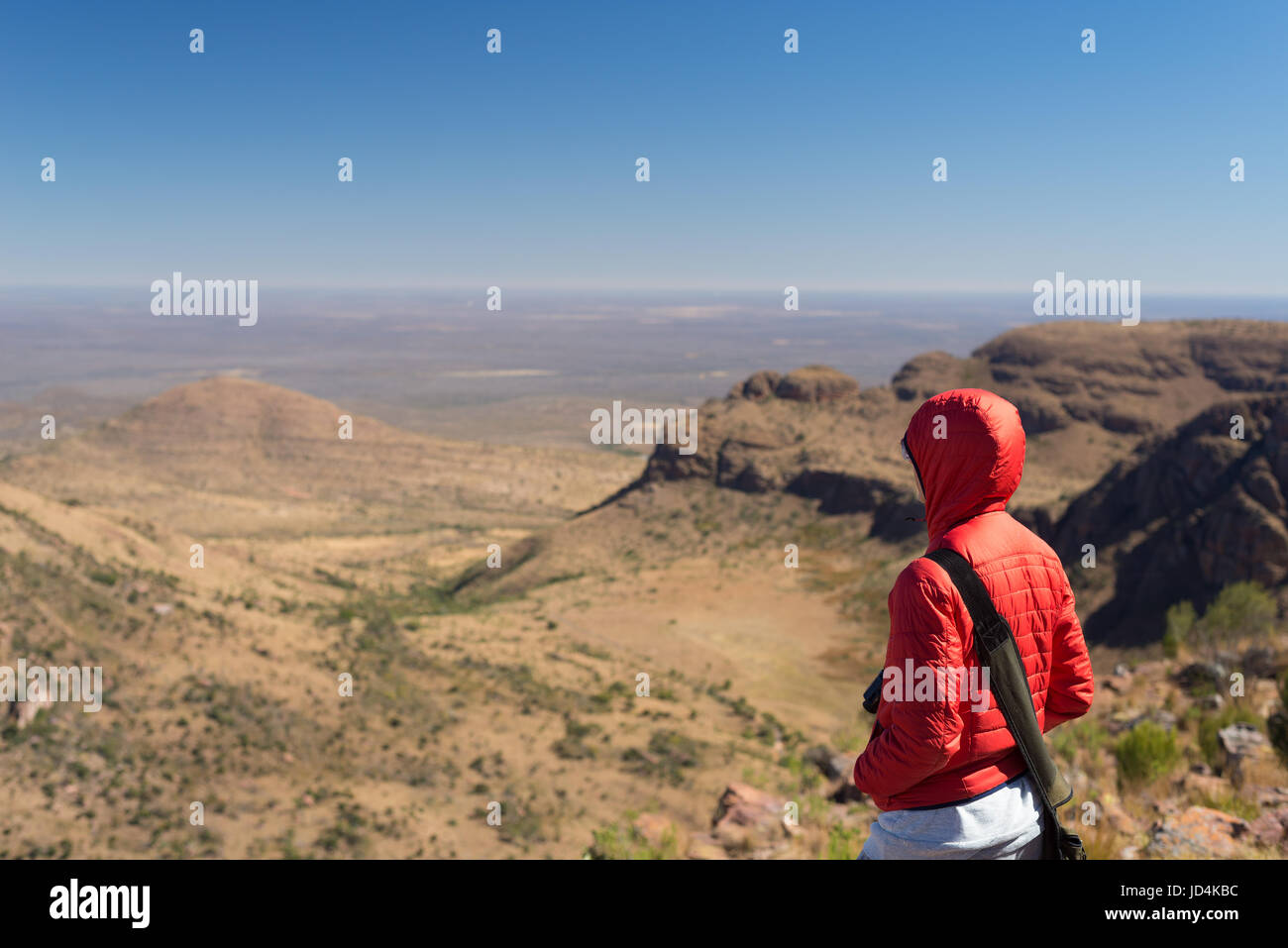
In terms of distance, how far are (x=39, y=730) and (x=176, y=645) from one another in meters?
4.01

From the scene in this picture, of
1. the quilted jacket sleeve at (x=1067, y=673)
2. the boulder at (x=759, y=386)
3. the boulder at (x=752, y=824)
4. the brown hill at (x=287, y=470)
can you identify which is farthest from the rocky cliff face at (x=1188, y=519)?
the brown hill at (x=287, y=470)

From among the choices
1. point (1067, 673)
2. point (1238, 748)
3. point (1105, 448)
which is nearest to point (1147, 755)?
point (1238, 748)

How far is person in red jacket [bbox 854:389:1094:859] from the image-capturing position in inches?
86.9

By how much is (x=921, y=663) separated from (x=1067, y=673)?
28.8 inches

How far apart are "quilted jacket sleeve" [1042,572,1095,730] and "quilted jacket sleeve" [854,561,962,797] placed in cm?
54

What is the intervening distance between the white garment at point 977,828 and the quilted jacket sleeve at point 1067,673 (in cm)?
36

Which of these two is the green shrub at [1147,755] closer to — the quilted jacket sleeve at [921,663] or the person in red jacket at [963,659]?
the person in red jacket at [963,659]

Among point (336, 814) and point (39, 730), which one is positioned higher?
point (39, 730)

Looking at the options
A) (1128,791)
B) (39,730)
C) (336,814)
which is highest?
(1128,791)

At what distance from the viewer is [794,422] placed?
51750 millimetres

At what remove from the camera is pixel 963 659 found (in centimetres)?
227

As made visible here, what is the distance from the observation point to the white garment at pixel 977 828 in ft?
7.45
